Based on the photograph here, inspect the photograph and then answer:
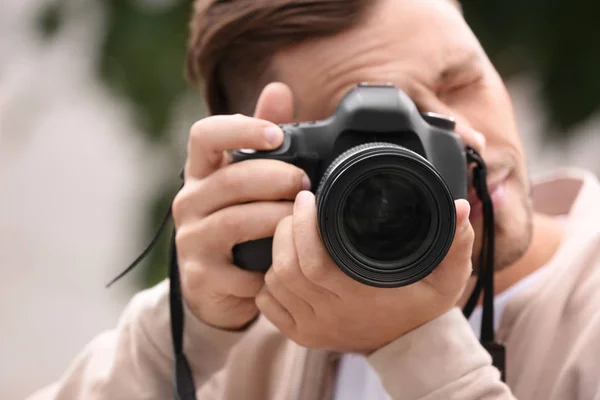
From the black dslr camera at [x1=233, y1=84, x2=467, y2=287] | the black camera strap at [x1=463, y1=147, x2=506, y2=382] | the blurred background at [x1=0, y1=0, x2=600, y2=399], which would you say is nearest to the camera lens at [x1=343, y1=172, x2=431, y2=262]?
the black dslr camera at [x1=233, y1=84, x2=467, y2=287]

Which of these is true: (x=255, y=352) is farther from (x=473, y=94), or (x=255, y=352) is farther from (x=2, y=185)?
(x=2, y=185)

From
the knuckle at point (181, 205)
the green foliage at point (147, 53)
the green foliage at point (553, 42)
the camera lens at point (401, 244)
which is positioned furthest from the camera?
the green foliage at point (147, 53)

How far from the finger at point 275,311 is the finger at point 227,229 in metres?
0.04

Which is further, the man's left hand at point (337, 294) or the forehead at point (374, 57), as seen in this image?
the forehead at point (374, 57)

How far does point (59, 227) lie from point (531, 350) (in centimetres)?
108

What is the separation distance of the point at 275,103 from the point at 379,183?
0.16 m

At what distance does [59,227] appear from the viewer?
139 cm

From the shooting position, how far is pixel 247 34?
1.96 ft

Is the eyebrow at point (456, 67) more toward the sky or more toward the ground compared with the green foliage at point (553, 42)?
more toward the sky

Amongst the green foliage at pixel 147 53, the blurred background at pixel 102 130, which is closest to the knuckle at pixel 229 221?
the blurred background at pixel 102 130

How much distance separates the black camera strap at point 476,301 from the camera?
0.53 m

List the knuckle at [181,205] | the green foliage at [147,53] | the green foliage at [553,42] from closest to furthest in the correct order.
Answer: the knuckle at [181,205], the green foliage at [553,42], the green foliage at [147,53]

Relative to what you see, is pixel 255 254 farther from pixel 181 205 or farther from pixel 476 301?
pixel 476 301

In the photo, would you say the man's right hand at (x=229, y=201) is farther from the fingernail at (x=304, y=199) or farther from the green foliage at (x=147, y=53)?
the green foliage at (x=147, y=53)
